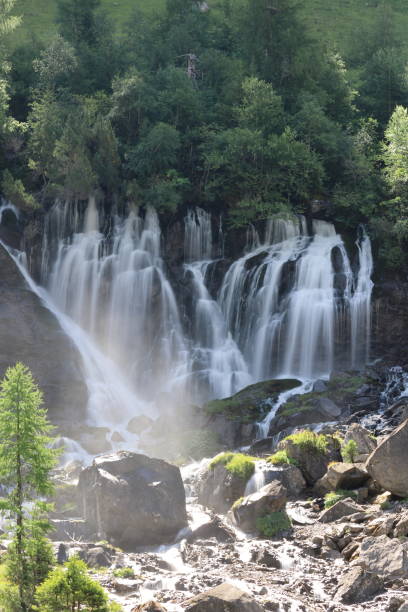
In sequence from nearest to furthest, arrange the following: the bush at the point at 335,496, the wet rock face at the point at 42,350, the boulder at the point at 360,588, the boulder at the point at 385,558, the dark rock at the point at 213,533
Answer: the boulder at the point at 360,588 < the boulder at the point at 385,558 < the dark rock at the point at 213,533 < the bush at the point at 335,496 < the wet rock face at the point at 42,350

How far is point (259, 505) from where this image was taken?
75.1ft

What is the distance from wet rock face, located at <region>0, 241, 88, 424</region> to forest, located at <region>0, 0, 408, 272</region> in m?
8.23

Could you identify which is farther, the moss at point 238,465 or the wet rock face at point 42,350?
the wet rock face at point 42,350

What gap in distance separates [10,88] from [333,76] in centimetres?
2410

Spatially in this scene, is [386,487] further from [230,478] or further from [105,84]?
[105,84]

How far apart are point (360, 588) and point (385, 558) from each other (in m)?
1.10

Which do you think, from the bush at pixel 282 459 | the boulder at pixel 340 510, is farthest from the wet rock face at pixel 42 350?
the boulder at pixel 340 510

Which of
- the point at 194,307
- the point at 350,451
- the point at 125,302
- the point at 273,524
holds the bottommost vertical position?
the point at 273,524

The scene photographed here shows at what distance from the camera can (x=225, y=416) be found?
116 ft

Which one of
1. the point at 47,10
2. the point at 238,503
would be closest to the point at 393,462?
the point at 238,503

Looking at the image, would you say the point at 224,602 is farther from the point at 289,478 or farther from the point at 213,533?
the point at 289,478

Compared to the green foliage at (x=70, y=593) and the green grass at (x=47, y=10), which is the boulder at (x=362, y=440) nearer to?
the green foliage at (x=70, y=593)

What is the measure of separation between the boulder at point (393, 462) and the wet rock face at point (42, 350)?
19625 mm

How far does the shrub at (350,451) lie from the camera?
2528cm
